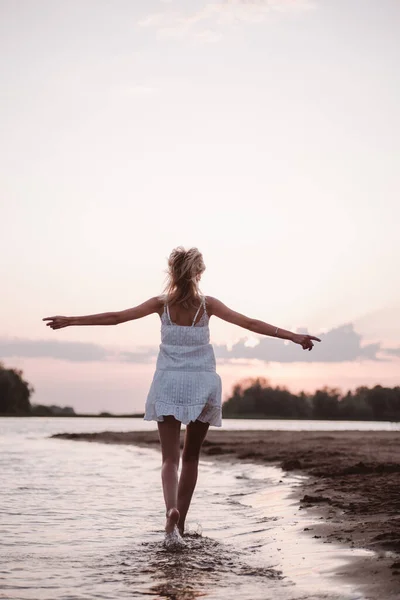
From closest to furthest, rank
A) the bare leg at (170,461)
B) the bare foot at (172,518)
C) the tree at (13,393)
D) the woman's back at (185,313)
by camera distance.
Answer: the bare foot at (172,518) → the bare leg at (170,461) → the woman's back at (185,313) → the tree at (13,393)

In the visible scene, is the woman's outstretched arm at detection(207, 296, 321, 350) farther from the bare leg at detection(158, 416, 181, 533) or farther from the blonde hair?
the bare leg at detection(158, 416, 181, 533)

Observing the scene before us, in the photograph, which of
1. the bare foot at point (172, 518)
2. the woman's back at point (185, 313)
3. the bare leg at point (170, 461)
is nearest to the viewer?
the bare foot at point (172, 518)

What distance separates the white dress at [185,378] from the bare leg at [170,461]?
95mm

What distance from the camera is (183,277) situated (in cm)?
637

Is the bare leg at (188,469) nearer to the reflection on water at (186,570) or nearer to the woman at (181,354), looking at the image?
the woman at (181,354)

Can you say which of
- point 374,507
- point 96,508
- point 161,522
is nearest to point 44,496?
point 96,508

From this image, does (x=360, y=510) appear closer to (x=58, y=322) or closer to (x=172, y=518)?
(x=172, y=518)

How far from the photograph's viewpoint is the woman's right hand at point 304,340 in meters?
6.69

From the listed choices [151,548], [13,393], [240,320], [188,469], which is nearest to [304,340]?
A: [240,320]

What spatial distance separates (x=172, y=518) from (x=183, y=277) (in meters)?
1.87

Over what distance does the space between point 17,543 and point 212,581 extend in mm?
2270

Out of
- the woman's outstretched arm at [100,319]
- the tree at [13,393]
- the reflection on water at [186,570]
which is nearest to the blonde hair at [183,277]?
the woman's outstretched arm at [100,319]

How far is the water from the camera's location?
4664mm

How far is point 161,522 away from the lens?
8.10m
